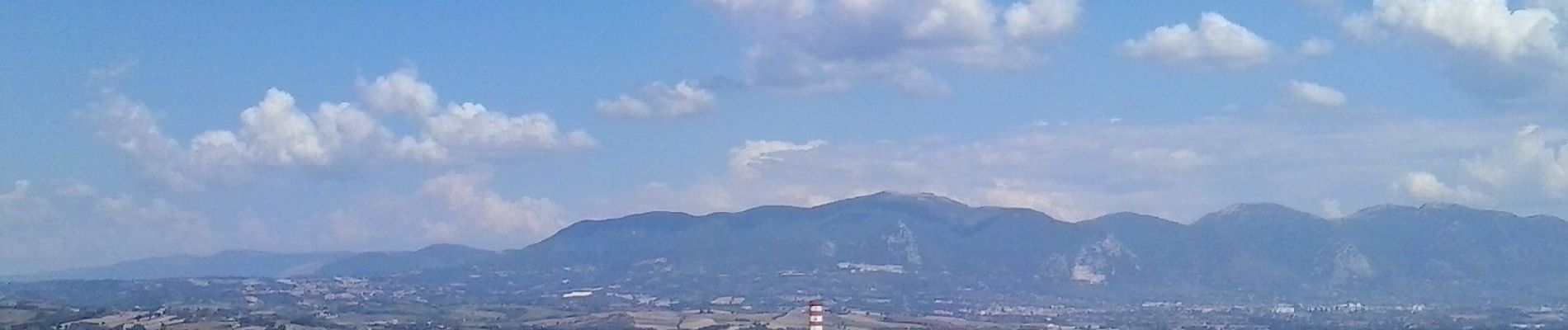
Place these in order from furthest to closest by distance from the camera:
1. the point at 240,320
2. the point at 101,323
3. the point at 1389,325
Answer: the point at 1389,325
the point at 240,320
the point at 101,323

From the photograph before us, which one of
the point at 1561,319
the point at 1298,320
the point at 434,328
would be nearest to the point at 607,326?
the point at 434,328

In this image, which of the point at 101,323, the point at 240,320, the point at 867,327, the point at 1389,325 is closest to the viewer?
the point at 101,323

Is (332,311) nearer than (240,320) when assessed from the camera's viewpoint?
No

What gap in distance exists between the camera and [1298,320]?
19488cm

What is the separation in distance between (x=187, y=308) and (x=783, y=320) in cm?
7073

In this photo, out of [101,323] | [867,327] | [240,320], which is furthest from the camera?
[867,327]

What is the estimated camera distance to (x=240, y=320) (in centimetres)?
16362

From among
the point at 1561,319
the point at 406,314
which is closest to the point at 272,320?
the point at 406,314

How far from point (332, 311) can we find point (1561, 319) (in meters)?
145

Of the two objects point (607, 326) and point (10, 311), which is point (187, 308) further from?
point (607, 326)

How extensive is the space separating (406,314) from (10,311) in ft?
156

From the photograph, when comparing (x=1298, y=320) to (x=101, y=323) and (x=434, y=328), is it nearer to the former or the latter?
(x=434, y=328)

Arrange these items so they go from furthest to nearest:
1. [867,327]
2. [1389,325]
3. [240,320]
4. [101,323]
→ [1389,325] → [867,327] → [240,320] → [101,323]

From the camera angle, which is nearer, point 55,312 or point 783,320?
point 55,312
